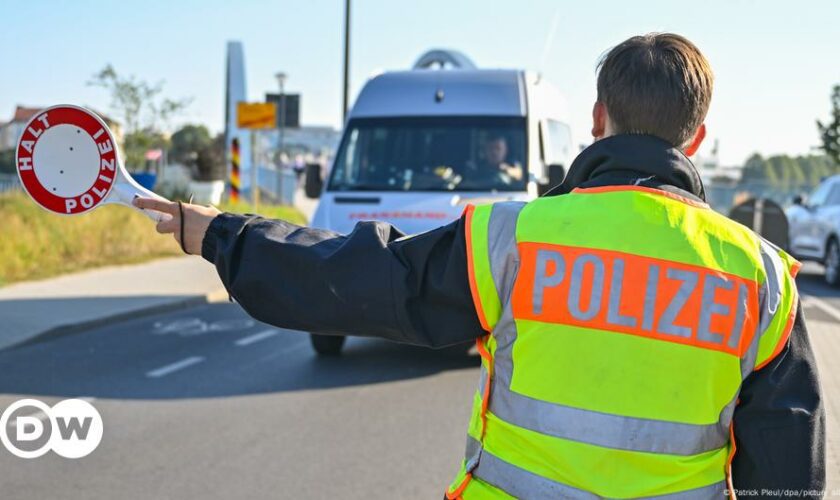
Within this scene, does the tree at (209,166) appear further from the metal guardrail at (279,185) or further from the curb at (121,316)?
the curb at (121,316)

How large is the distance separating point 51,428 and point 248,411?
126cm

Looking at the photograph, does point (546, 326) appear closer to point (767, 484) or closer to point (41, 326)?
point (767, 484)

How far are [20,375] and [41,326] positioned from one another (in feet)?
6.67

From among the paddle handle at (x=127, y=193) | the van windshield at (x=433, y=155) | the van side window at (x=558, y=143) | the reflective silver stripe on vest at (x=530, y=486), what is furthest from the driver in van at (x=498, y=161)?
the reflective silver stripe on vest at (x=530, y=486)

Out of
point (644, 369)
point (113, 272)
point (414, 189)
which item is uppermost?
point (644, 369)

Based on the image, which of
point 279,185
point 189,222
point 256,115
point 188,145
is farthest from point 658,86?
point 188,145

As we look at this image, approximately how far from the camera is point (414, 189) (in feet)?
31.8

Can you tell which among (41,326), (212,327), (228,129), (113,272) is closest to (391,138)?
(212,327)

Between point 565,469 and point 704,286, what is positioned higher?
point 704,286

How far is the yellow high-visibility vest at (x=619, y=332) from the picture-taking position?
1946mm

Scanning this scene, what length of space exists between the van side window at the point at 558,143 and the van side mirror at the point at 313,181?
2.33 metres

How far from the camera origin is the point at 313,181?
10.8 metres

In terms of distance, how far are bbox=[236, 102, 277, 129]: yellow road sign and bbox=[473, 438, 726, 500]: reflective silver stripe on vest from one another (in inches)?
810

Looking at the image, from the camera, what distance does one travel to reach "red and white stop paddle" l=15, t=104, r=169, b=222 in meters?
2.33
